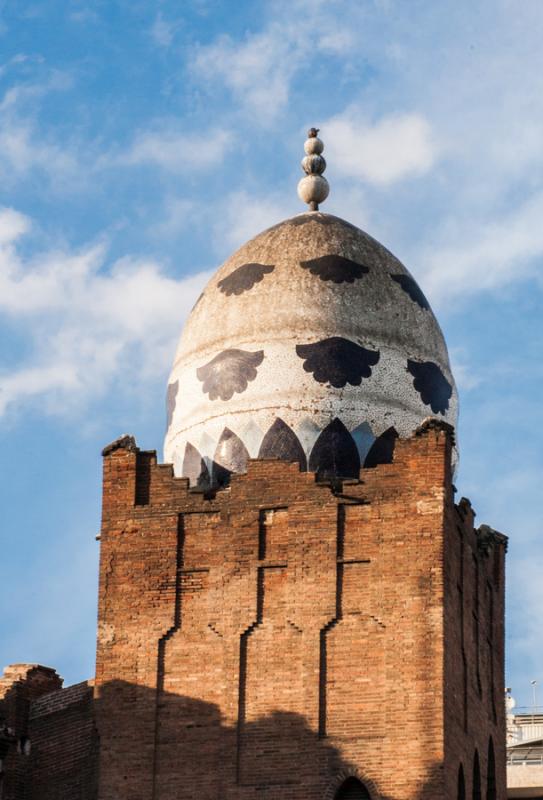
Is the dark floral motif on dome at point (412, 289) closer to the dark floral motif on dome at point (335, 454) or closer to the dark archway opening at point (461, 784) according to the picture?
the dark floral motif on dome at point (335, 454)

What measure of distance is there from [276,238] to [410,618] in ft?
23.2

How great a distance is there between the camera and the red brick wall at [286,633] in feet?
105

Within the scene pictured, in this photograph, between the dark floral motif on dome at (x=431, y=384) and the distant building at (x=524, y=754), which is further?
the distant building at (x=524, y=754)

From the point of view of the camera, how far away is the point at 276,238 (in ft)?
120

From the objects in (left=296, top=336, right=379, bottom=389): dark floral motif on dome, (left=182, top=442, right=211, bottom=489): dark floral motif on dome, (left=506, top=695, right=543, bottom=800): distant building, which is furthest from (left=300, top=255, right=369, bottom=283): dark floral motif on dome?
(left=506, top=695, right=543, bottom=800): distant building

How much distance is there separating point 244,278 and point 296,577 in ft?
17.5

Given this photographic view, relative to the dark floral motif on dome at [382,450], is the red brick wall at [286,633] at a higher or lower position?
lower

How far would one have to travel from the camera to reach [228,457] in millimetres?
34875

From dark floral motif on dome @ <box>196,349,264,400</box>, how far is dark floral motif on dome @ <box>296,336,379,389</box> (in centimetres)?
72

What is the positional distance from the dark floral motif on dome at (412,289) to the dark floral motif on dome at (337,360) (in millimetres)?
1511

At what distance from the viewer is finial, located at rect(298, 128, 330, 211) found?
3750 cm

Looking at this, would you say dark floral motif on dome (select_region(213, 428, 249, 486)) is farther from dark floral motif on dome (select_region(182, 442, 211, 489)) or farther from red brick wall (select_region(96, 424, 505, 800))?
red brick wall (select_region(96, 424, 505, 800))

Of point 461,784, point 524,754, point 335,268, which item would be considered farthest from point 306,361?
point 524,754

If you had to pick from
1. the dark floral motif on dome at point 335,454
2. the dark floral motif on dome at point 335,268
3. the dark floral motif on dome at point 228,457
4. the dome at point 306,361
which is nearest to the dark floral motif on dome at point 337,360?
the dome at point 306,361
